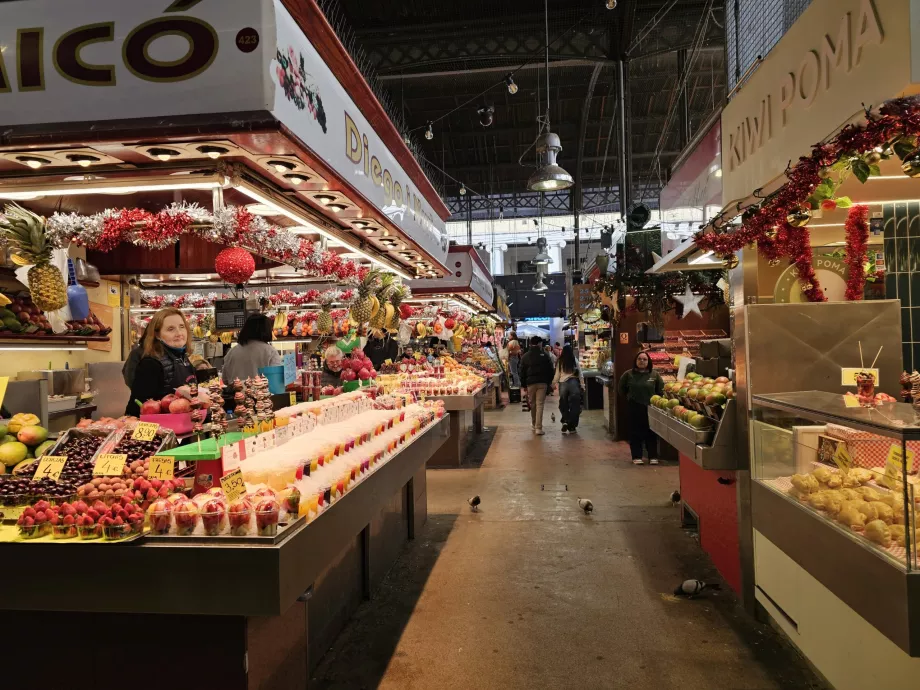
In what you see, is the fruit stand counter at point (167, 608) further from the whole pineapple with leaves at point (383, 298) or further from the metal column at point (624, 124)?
the metal column at point (624, 124)

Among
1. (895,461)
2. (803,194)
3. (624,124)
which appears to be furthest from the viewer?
(624,124)

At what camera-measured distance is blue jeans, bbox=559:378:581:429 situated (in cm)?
1200

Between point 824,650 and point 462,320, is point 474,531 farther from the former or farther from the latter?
point 462,320

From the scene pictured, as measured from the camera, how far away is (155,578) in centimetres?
224

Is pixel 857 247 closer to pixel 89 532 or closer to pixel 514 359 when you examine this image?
pixel 89 532

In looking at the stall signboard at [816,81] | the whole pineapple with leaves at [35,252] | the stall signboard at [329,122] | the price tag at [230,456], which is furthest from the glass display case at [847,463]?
the whole pineapple with leaves at [35,252]

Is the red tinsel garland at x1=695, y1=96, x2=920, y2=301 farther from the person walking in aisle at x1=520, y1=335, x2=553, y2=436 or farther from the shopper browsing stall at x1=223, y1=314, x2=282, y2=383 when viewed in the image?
the person walking in aisle at x1=520, y1=335, x2=553, y2=436

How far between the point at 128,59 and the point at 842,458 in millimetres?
3924

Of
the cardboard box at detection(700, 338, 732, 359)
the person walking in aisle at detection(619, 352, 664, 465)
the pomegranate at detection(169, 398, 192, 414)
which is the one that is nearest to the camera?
the pomegranate at detection(169, 398, 192, 414)

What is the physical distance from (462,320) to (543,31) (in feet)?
24.2

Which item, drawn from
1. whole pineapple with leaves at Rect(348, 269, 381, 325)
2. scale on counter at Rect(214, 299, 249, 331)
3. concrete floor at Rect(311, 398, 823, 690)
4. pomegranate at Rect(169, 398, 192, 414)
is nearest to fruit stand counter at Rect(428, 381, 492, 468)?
concrete floor at Rect(311, 398, 823, 690)

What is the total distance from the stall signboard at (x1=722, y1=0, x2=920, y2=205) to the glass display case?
1271mm

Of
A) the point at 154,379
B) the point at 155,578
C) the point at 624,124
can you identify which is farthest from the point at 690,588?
the point at 624,124

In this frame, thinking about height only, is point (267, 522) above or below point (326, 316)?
below
